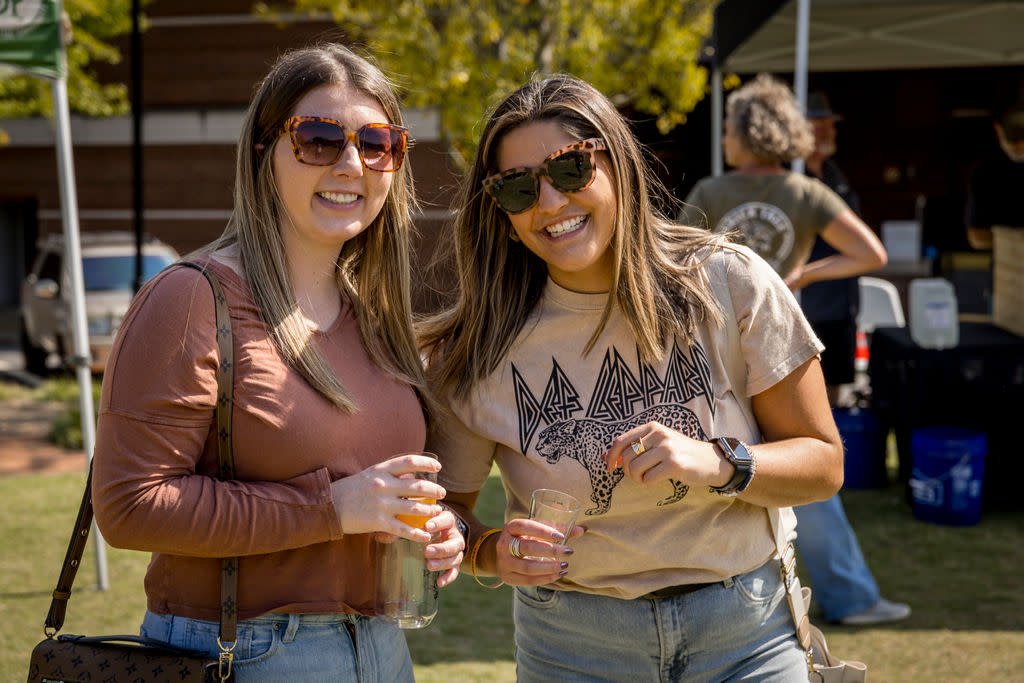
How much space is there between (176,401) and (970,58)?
947cm

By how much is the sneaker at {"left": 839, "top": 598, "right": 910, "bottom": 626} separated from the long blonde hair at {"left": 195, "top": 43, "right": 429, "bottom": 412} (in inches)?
119

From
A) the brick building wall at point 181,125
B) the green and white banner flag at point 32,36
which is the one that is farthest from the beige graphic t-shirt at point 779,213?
the brick building wall at point 181,125

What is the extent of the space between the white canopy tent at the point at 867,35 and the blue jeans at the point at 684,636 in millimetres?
5520

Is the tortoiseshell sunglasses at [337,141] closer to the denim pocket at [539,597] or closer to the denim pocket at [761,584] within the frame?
the denim pocket at [539,597]

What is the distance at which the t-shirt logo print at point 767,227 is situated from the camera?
4594mm

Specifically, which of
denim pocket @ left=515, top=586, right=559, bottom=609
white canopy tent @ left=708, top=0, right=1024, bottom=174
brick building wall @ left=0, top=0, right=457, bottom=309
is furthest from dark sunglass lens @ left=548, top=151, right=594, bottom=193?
brick building wall @ left=0, top=0, right=457, bottom=309

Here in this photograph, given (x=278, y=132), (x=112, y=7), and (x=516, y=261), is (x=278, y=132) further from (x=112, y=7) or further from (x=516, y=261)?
(x=112, y=7)

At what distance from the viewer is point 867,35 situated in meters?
8.64

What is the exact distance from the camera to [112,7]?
41.7 feet

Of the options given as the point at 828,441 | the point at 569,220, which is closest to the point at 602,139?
the point at 569,220

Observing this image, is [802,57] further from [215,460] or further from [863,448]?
[215,460]

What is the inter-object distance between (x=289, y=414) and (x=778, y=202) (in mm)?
3313

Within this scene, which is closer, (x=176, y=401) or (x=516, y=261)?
(x=176, y=401)

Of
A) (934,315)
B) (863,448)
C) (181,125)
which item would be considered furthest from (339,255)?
(181,125)
